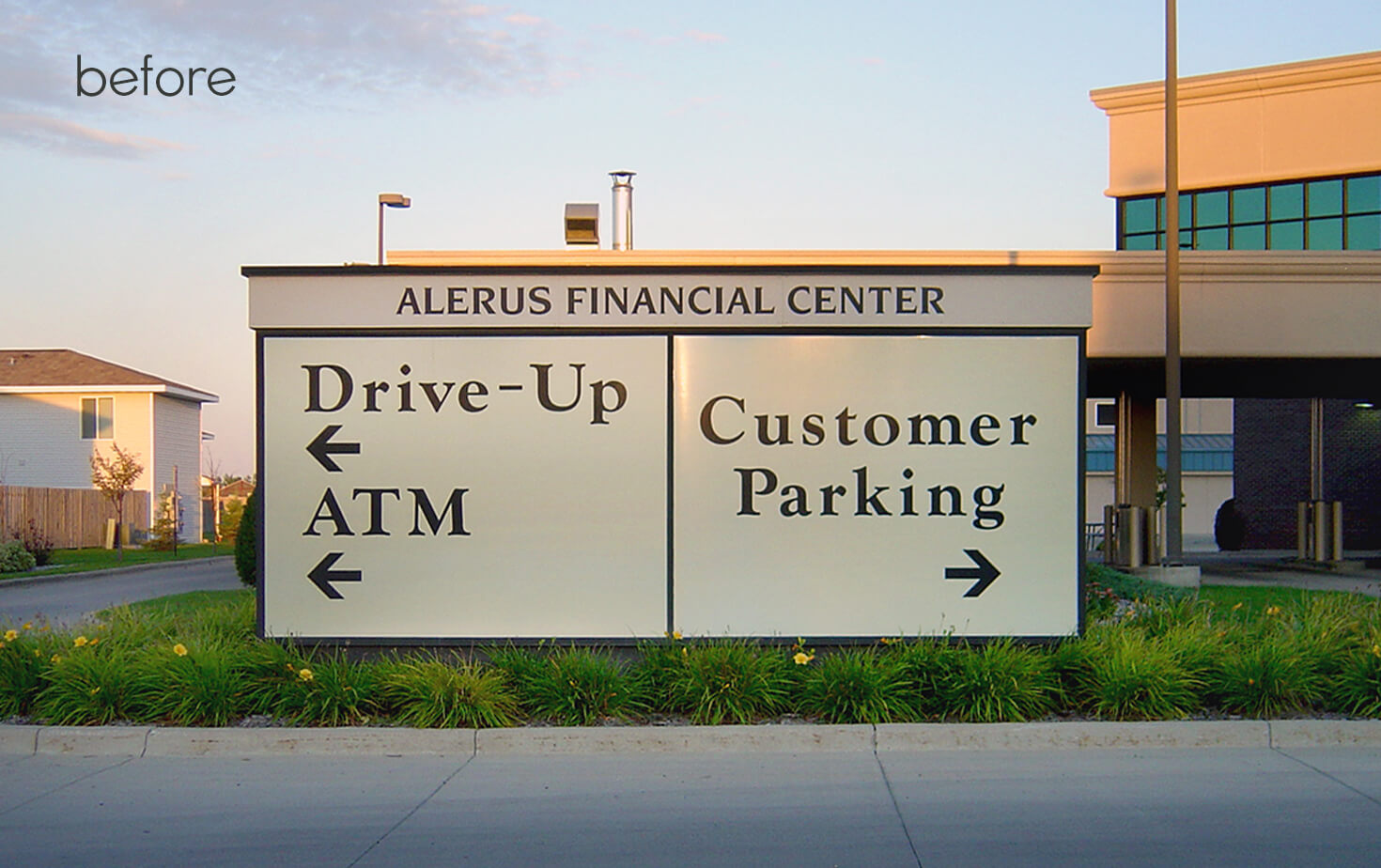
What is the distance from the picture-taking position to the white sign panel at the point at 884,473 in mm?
9914

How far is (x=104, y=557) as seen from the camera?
34.3 m

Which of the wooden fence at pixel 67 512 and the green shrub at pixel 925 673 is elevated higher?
the green shrub at pixel 925 673

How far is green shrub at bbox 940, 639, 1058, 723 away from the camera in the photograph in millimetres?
8789

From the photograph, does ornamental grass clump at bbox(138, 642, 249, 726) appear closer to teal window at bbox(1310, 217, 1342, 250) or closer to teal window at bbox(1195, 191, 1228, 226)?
teal window at bbox(1195, 191, 1228, 226)

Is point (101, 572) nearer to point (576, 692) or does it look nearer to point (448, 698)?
point (448, 698)

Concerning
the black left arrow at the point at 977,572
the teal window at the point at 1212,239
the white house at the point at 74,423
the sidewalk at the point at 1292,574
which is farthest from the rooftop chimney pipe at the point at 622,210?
the white house at the point at 74,423

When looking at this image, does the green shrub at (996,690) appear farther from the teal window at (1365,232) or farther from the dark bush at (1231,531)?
the dark bush at (1231,531)

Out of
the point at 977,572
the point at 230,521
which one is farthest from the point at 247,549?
the point at 230,521

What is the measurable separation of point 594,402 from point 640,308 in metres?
0.80

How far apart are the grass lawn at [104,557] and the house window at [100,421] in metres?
4.88

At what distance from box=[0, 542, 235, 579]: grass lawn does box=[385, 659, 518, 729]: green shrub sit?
20.3 metres

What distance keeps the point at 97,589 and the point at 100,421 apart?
2197cm

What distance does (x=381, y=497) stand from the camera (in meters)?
10.0

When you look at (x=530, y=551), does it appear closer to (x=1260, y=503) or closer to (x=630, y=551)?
(x=630, y=551)
